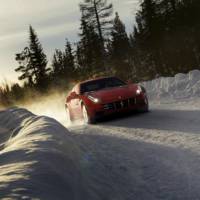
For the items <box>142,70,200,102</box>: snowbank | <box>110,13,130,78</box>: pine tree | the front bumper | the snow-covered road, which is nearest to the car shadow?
the snow-covered road

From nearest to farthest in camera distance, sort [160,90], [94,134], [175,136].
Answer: [175,136] → [94,134] → [160,90]

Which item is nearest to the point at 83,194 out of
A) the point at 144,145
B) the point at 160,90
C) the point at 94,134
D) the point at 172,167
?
the point at 172,167

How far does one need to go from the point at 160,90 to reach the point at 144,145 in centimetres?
1161

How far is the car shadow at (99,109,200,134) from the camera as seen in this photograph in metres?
8.77

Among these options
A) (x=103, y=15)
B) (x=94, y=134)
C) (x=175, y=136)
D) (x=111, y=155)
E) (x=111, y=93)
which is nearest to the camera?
(x=111, y=155)

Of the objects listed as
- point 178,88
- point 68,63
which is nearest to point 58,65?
point 68,63

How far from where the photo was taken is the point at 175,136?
7.72 metres

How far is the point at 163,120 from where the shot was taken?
10484 mm

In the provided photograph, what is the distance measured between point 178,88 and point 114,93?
553 cm

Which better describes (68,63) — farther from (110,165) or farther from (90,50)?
(110,165)

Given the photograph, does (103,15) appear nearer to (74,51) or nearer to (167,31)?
(167,31)

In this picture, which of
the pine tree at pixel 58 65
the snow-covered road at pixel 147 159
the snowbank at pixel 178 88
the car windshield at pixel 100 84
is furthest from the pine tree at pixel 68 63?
the snow-covered road at pixel 147 159

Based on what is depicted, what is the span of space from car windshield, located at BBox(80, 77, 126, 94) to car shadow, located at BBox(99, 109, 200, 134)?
3.71 feet

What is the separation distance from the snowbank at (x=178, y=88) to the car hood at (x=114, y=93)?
10.8 ft
